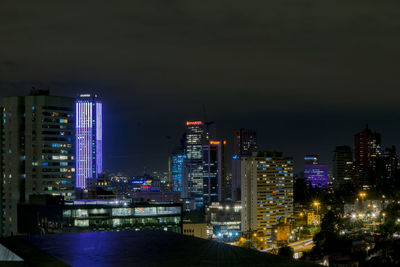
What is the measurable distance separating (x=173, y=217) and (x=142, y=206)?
2596 mm

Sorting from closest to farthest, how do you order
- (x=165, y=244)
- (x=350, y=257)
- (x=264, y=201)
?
(x=165, y=244), (x=350, y=257), (x=264, y=201)

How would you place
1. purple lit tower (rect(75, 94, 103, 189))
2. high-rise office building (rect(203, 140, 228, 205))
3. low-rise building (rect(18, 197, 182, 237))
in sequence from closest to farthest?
low-rise building (rect(18, 197, 182, 237)), purple lit tower (rect(75, 94, 103, 189)), high-rise office building (rect(203, 140, 228, 205))

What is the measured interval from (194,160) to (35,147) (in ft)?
336

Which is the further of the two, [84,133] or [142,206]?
[84,133]

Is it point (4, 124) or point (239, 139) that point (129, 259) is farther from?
point (239, 139)

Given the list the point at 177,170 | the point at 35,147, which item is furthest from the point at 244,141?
the point at 35,147

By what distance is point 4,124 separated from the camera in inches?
2140

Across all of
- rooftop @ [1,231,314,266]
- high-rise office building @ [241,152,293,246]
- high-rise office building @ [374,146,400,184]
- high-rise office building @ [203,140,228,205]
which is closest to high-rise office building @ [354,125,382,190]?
high-rise office building @ [374,146,400,184]

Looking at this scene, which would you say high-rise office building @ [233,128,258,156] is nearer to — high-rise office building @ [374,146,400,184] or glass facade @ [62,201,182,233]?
high-rise office building @ [374,146,400,184]

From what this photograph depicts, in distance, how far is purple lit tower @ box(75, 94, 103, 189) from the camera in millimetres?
119125

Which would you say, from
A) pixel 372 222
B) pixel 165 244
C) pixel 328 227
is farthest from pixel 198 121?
pixel 165 244

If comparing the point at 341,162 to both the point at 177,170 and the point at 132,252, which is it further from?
the point at 132,252

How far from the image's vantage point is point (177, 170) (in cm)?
16475

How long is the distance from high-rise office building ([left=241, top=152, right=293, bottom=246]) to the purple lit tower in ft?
138
